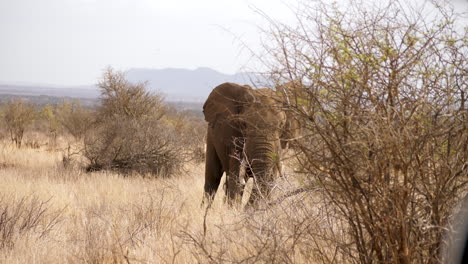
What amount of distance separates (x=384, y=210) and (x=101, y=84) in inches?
826

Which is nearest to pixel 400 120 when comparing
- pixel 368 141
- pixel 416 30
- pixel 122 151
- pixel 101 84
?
pixel 368 141

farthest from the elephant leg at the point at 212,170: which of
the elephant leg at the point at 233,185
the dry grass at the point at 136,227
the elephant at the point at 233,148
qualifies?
the elephant leg at the point at 233,185

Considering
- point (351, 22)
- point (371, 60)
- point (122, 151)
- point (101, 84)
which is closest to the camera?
point (371, 60)

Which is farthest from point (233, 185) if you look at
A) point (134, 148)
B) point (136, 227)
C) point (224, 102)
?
point (134, 148)

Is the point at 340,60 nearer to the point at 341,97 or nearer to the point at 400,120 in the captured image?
the point at 341,97

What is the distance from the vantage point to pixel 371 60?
3.40 meters

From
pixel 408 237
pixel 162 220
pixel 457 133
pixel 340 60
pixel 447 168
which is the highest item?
pixel 340 60

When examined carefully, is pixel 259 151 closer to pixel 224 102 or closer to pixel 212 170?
pixel 224 102

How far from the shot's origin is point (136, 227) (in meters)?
6.68

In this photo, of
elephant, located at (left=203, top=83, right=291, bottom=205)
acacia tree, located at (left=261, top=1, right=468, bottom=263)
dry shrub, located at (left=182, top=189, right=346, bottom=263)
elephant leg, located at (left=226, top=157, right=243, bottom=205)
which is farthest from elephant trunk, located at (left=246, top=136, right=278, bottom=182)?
acacia tree, located at (left=261, top=1, right=468, bottom=263)

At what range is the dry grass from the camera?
4.56 m

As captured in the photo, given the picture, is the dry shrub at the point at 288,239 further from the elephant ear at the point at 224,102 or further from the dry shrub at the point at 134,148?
the dry shrub at the point at 134,148

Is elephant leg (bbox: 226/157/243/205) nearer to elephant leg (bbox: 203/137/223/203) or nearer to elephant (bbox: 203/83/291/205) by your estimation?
elephant (bbox: 203/83/291/205)

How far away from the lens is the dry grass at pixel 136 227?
4.56 metres
